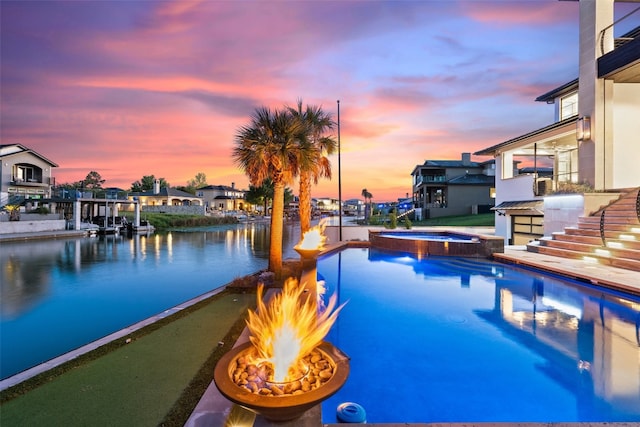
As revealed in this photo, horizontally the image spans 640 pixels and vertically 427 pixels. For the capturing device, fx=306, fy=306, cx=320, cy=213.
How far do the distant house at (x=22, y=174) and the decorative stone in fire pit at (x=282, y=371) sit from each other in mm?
45423

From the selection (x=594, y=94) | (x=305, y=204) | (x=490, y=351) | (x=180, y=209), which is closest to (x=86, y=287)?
(x=305, y=204)

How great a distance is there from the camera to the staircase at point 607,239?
9.79 metres

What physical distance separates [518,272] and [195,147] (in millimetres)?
46431

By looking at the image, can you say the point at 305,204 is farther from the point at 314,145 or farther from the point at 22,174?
the point at 22,174

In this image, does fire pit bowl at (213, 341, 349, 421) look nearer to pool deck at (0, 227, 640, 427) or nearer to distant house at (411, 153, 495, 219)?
pool deck at (0, 227, 640, 427)

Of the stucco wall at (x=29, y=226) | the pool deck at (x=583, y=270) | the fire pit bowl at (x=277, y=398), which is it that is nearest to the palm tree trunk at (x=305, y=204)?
the pool deck at (x=583, y=270)

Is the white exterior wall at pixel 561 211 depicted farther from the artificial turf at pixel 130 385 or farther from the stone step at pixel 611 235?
the artificial turf at pixel 130 385

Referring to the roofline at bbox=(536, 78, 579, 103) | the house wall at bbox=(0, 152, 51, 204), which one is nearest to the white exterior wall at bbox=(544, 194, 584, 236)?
the roofline at bbox=(536, 78, 579, 103)

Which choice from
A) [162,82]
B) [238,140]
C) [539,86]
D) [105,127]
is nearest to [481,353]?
[238,140]

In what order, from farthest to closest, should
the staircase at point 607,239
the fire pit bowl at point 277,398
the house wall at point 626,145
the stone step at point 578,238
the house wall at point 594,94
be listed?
the house wall at point 626,145 < the house wall at point 594,94 < the stone step at point 578,238 < the staircase at point 607,239 < the fire pit bowl at point 277,398

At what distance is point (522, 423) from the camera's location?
100 inches

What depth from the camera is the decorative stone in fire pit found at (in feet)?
6.55

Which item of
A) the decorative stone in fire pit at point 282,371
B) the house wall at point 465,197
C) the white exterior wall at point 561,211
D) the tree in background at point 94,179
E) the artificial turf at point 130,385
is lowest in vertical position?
the artificial turf at point 130,385

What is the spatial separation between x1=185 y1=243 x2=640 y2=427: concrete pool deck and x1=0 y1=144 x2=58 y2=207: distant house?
1645 inches
